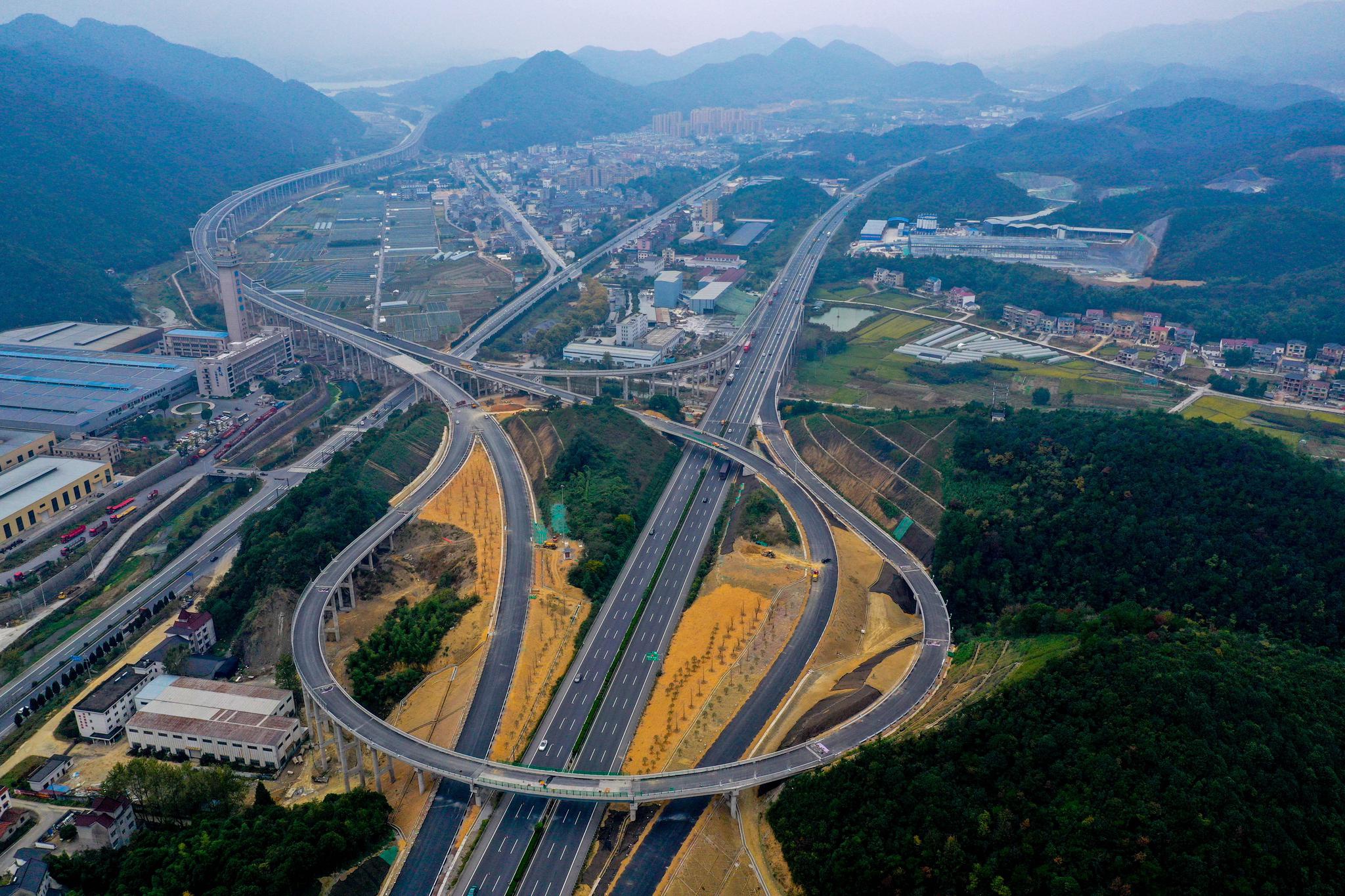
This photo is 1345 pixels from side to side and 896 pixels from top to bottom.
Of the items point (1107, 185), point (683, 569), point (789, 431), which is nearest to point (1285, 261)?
point (1107, 185)

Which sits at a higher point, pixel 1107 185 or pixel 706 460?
pixel 1107 185

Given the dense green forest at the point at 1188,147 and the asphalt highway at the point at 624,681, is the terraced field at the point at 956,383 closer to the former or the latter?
the asphalt highway at the point at 624,681

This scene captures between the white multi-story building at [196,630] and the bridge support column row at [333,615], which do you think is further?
the white multi-story building at [196,630]

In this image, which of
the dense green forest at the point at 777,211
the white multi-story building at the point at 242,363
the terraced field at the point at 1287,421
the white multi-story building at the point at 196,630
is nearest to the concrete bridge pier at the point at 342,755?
the white multi-story building at the point at 196,630

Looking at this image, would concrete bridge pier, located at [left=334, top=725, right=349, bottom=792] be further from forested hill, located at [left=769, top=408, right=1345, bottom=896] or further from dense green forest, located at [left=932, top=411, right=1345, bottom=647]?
dense green forest, located at [left=932, top=411, right=1345, bottom=647]

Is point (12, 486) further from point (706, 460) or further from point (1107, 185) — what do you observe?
point (1107, 185)

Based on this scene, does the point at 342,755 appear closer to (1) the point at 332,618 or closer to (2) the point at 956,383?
(1) the point at 332,618
